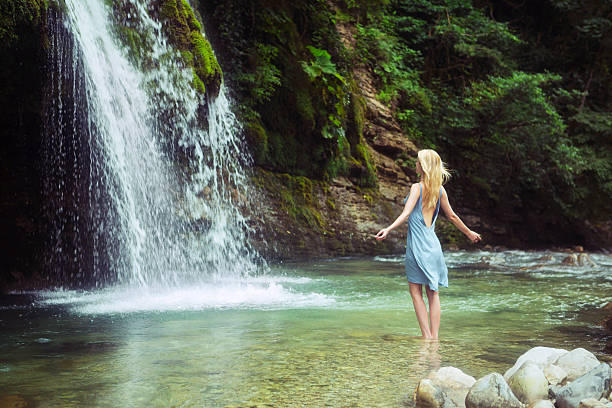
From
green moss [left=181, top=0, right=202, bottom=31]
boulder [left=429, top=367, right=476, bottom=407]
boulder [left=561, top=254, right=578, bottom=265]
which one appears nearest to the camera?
boulder [left=429, top=367, right=476, bottom=407]

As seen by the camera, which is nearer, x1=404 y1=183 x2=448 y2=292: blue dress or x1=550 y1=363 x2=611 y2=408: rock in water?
x1=550 y1=363 x2=611 y2=408: rock in water

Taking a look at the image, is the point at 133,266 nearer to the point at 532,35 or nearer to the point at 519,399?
the point at 519,399

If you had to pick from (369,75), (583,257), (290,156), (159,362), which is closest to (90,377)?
(159,362)

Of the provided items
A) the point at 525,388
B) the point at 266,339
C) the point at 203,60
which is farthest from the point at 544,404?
the point at 203,60

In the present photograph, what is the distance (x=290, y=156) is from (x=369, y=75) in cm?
592

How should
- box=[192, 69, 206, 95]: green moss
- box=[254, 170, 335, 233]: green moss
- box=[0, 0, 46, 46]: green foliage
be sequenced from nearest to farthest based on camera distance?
box=[0, 0, 46, 46]: green foliage → box=[192, 69, 206, 95]: green moss → box=[254, 170, 335, 233]: green moss

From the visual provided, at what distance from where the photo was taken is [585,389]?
332 centimetres

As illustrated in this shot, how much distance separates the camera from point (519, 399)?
11.3 feet

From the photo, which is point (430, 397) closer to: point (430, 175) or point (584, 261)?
point (430, 175)

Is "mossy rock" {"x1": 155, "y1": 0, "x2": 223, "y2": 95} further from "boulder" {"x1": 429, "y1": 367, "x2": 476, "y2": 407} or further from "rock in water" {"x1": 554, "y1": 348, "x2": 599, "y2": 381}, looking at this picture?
"rock in water" {"x1": 554, "y1": 348, "x2": 599, "y2": 381}

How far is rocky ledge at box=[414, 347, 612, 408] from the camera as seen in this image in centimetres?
325

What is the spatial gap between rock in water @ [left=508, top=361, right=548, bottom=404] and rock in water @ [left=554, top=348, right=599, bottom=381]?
385mm

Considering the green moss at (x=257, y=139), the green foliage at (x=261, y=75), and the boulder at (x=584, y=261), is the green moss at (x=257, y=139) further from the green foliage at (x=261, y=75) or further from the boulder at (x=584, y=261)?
the boulder at (x=584, y=261)

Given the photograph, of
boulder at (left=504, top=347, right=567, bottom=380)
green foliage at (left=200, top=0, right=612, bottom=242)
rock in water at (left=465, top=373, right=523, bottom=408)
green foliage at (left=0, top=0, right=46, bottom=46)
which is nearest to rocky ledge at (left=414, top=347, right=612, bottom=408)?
rock in water at (left=465, top=373, right=523, bottom=408)
